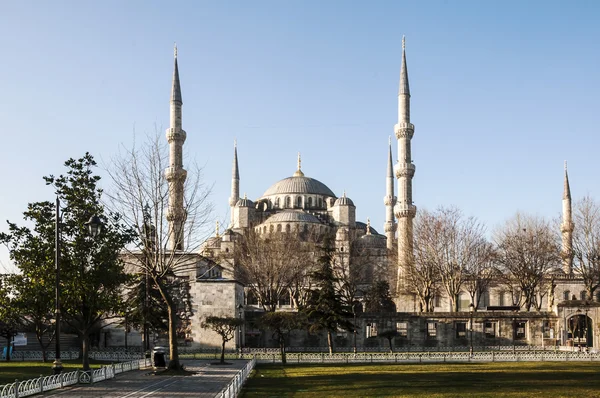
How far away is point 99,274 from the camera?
29.7 meters

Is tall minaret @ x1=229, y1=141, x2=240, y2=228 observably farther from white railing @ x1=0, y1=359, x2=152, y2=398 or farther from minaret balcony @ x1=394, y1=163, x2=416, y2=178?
white railing @ x1=0, y1=359, x2=152, y2=398

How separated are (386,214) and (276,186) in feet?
69.4

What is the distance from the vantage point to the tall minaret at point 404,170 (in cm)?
6944

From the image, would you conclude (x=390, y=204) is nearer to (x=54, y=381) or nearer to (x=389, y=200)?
(x=389, y=200)

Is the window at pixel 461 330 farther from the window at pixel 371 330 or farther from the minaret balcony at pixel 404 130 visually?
the minaret balcony at pixel 404 130

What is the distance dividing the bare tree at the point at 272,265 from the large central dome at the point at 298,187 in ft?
113

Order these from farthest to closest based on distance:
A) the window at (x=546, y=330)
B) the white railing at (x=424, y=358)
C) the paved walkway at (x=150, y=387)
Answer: the window at (x=546, y=330) < the white railing at (x=424, y=358) < the paved walkway at (x=150, y=387)

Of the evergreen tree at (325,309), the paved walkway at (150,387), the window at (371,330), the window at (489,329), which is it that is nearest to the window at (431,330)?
the window at (489,329)

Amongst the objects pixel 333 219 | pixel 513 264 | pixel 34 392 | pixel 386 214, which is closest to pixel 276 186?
pixel 333 219

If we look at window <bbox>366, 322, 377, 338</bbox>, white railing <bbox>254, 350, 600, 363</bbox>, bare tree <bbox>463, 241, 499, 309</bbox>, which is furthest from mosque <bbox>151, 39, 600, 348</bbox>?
white railing <bbox>254, 350, 600, 363</bbox>

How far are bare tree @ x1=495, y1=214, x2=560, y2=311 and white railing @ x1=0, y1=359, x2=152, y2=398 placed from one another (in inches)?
1587

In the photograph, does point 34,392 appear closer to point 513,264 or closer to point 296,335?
point 296,335

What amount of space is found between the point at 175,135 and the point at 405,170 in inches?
900

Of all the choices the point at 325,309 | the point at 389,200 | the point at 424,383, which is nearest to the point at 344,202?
the point at 389,200
